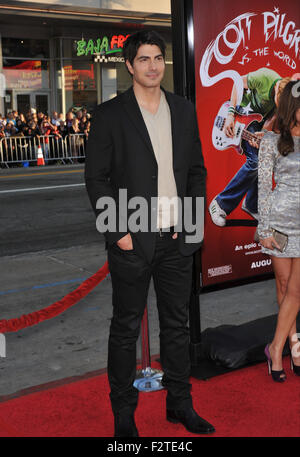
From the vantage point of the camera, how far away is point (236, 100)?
14.6 ft

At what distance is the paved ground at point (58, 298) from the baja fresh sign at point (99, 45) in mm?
18710

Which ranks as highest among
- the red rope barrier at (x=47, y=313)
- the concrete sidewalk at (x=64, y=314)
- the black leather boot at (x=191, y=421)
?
the red rope barrier at (x=47, y=313)

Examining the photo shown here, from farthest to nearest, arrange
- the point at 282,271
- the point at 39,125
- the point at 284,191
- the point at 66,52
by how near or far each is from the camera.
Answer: the point at 66,52 → the point at 39,125 → the point at 282,271 → the point at 284,191

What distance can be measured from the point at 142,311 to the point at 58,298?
10.6 feet

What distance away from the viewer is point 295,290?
4129mm

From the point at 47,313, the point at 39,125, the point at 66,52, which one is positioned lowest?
the point at 47,313

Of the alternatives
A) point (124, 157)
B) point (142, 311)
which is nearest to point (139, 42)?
point (124, 157)

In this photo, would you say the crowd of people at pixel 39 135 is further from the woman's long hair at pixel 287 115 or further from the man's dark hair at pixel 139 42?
the man's dark hair at pixel 139 42

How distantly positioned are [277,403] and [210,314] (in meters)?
2.09

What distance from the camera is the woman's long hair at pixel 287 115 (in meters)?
3.92

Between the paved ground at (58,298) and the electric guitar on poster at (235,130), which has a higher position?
the electric guitar on poster at (235,130)

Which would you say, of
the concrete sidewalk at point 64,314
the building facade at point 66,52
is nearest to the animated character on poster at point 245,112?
the concrete sidewalk at point 64,314

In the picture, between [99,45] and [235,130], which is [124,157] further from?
[99,45]

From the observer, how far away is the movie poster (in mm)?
4246
